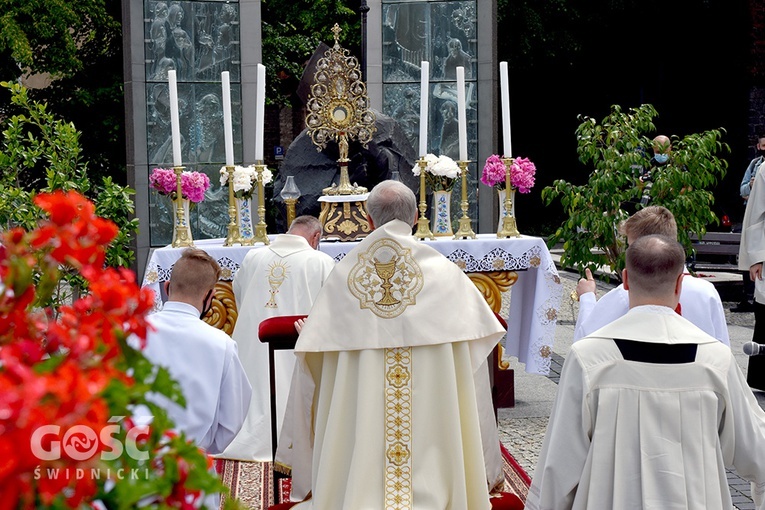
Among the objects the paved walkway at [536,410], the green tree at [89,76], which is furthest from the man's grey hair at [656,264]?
the green tree at [89,76]

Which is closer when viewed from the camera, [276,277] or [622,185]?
[276,277]

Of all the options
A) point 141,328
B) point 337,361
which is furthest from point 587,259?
point 141,328

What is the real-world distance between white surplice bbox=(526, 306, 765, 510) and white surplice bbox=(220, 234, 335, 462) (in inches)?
134

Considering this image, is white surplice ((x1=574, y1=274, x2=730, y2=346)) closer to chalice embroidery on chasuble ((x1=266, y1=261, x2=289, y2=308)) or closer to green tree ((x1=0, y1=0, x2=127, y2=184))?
chalice embroidery on chasuble ((x1=266, y1=261, x2=289, y2=308))

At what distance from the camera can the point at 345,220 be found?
24.0 ft

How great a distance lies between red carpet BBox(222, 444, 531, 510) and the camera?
18.5 feet

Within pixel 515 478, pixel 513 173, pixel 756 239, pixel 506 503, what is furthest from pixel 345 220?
pixel 756 239

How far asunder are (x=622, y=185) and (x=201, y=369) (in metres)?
4.70

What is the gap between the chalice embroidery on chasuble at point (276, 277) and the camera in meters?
6.45

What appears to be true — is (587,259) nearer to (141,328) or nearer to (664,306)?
(664,306)

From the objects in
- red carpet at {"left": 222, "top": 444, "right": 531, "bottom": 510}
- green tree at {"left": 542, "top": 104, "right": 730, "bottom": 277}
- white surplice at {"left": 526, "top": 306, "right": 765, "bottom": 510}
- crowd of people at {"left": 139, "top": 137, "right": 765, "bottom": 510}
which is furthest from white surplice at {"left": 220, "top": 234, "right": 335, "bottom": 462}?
white surplice at {"left": 526, "top": 306, "right": 765, "bottom": 510}

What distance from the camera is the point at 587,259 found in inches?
320

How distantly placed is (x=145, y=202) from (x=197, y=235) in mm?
664

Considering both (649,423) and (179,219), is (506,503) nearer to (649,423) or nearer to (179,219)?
(649,423)
